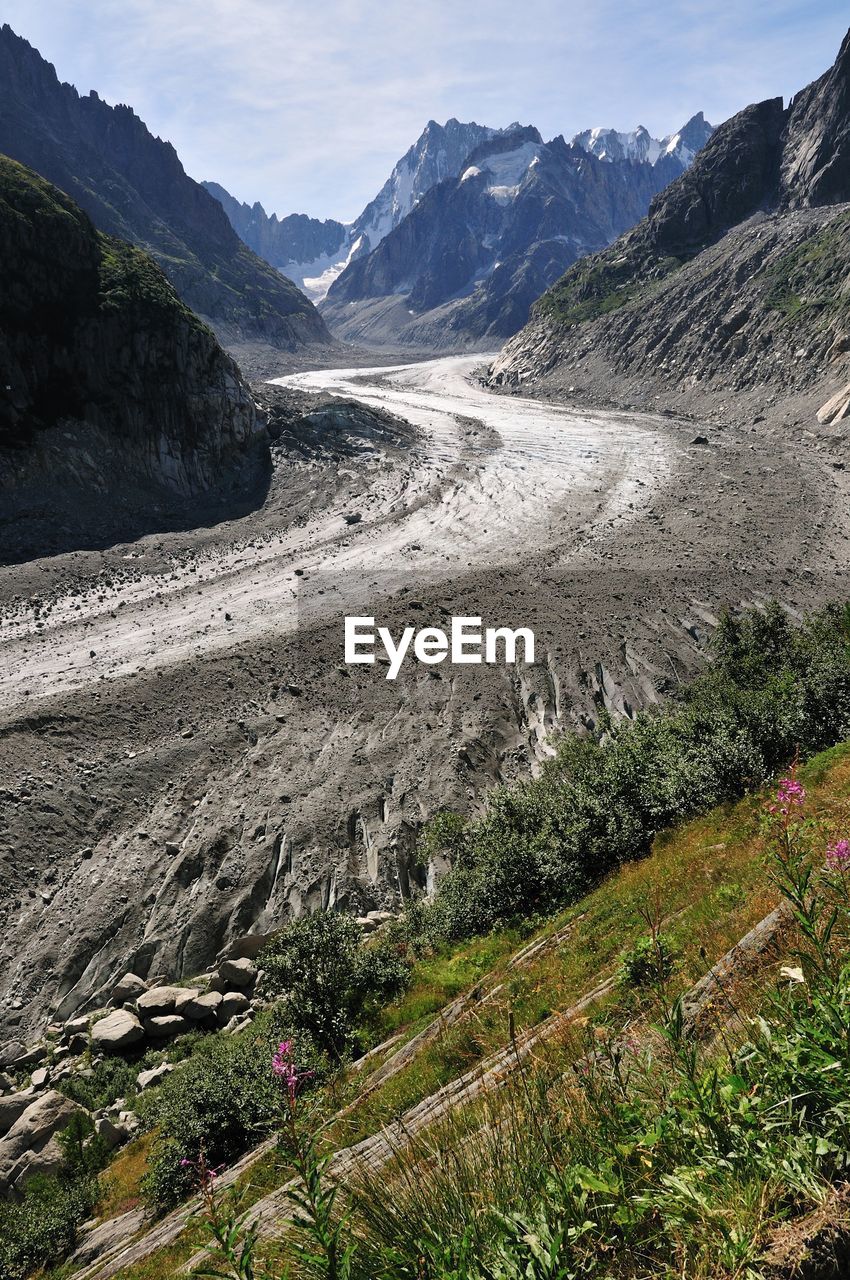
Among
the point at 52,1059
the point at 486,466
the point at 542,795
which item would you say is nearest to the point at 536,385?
the point at 486,466

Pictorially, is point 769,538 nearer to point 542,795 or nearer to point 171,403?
point 542,795

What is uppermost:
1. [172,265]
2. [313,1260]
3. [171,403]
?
[172,265]

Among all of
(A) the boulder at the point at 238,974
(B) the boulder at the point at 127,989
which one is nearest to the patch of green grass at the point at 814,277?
(A) the boulder at the point at 238,974

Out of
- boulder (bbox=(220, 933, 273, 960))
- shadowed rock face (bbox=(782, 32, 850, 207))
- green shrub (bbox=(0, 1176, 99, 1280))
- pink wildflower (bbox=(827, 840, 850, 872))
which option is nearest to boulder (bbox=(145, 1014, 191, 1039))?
boulder (bbox=(220, 933, 273, 960))

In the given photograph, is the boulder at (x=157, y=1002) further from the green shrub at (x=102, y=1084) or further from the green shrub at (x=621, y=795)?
the green shrub at (x=621, y=795)

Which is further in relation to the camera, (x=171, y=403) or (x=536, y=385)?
(x=536, y=385)

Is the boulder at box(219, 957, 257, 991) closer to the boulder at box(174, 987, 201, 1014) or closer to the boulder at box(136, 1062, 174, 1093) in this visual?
the boulder at box(174, 987, 201, 1014)
